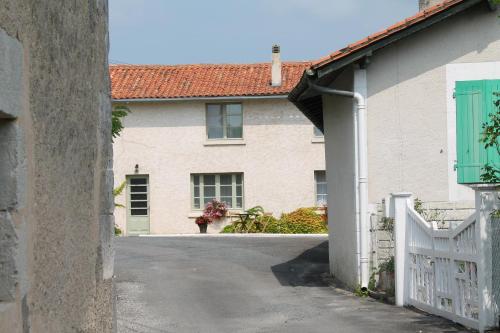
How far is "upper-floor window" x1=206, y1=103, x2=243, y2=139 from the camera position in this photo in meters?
30.4

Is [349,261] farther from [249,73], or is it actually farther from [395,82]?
[249,73]

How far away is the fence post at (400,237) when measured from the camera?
12.1 meters

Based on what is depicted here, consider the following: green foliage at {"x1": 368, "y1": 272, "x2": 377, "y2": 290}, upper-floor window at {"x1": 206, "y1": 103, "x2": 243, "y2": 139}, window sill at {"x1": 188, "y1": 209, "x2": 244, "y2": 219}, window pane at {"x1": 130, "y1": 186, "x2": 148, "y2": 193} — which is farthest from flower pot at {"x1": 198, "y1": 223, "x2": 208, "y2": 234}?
green foliage at {"x1": 368, "y1": 272, "x2": 377, "y2": 290}

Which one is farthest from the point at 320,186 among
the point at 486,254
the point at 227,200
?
the point at 486,254

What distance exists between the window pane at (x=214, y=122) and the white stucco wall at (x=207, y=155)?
11.7 inches

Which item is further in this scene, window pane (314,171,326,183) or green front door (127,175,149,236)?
green front door (127,175,149,236)

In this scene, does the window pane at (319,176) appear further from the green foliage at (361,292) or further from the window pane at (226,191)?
the green foliage at (361,292)

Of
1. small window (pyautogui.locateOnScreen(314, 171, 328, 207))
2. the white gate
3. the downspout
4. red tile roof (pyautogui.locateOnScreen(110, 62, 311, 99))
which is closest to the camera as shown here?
the white gate

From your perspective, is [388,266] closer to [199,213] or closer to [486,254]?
[486,254]

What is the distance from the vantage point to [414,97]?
44.7ft

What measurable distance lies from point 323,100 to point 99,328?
36.9 feet

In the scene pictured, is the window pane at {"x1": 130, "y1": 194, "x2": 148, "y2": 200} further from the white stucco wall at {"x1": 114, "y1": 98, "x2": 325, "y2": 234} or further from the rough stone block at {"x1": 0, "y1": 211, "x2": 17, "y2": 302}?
the rough stone block at {"x1": 0, "y1": 211, "x2": 17, "y2": 302}

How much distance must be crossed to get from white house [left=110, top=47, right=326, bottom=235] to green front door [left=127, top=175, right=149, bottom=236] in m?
0.03

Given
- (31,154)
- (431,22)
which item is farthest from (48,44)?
(431,22)
